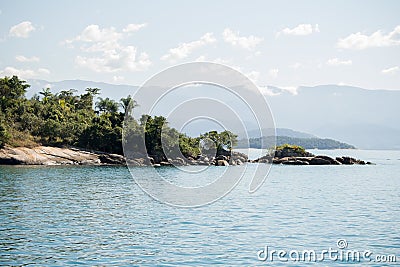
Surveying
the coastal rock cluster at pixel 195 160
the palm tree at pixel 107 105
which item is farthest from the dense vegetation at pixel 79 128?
the palm tree at pixel 107 105

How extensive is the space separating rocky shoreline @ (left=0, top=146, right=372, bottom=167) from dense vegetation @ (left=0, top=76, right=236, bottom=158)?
75.0 inches

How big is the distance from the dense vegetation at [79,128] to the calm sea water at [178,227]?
125 ft

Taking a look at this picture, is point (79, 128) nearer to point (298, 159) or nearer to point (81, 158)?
point (81, 158)

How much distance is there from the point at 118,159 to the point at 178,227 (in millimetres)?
56023

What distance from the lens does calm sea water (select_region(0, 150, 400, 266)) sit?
1842 centimetres

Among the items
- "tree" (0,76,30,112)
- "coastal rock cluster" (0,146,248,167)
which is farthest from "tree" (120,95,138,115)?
"tree" (0,76,30,112)

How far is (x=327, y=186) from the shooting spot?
4900 centimetres

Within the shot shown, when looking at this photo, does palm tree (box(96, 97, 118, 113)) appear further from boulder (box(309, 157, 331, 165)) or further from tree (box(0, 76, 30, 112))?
boulder (box(309, 157, 331, 165))

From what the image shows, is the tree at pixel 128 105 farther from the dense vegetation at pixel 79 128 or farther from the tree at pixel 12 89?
the tree at pixel 12 89

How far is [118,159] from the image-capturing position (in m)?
78.8

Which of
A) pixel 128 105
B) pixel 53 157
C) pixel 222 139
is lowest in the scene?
pixel 53 157

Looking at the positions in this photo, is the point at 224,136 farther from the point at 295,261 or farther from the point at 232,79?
the point at 295,261

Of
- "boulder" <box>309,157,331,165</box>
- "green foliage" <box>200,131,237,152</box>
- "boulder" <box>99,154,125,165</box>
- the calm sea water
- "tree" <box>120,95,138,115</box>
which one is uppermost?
"tree" <box>120,95,138,115</box>

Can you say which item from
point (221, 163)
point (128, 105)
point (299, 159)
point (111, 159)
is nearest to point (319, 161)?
point (299, 159)
